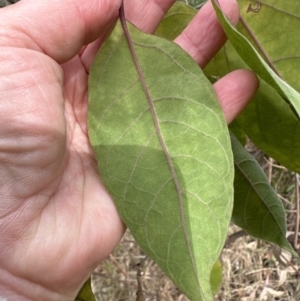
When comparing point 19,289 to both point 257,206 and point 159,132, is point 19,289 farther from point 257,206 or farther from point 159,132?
point 257,206

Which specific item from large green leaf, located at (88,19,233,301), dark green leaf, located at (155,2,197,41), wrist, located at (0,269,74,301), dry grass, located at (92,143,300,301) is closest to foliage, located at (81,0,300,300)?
large green leaf, located at (88,19,233,301)

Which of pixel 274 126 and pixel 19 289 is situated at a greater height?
pixel 274 126

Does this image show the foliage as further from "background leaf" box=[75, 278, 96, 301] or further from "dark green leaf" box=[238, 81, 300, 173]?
"background leaf" box=[75, 278, 96, 301]

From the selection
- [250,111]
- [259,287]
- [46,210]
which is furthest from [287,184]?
[46,210]

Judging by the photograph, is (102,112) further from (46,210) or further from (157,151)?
(46,210)

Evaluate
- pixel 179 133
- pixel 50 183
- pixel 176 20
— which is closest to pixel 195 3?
pixel 176 20

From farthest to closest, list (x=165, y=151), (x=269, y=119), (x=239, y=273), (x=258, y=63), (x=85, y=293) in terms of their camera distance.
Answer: (x=239, y=273)
(x=85, y=293)
(x=269, y=119)
(x=165, y=151)
(x=258, y=63)
